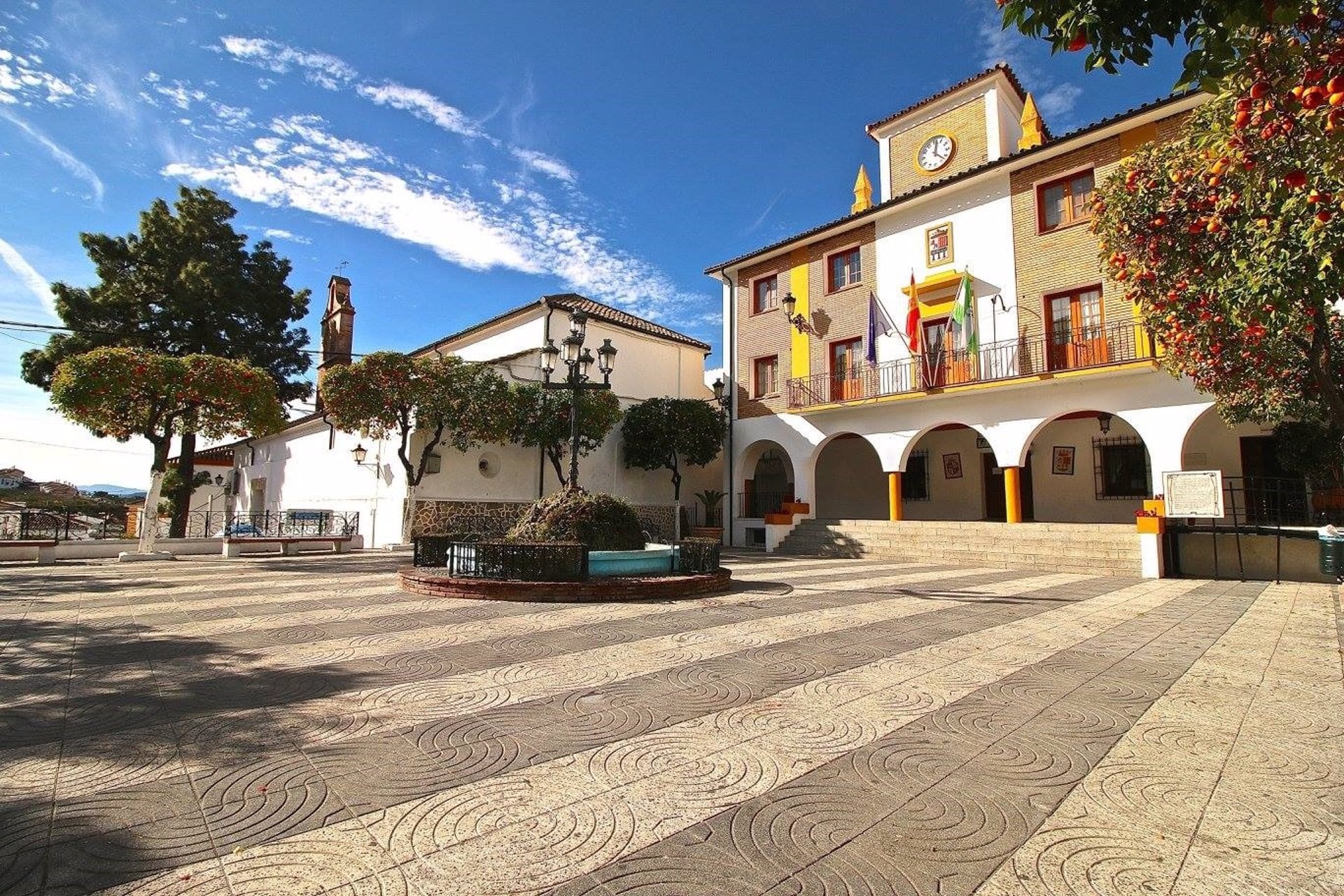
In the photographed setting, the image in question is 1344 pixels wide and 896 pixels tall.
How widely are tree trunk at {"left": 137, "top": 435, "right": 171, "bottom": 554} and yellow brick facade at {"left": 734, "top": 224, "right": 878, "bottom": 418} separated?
15.2 metres

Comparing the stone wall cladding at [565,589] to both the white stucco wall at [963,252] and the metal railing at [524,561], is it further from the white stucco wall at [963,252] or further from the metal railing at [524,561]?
the white stucco wall at [963,252]

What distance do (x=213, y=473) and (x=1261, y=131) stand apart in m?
37.4

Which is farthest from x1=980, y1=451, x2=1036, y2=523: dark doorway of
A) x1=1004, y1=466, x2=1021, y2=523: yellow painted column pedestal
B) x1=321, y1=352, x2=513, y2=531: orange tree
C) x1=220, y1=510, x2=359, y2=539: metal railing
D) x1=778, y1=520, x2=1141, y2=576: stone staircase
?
x1=220, y1=510, x2=359, y2=539: metal railing

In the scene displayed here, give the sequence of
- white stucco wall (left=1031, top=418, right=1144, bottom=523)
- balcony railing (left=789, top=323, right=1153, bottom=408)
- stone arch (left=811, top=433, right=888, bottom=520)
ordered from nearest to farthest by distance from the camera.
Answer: balcony railing (left=789, top=323, right=1153, bottom=408)
white stucco wall (left=1031, top=418, right=1144, bottom=523)
stone arch (left=811, top=433, right=888, bottom=520)

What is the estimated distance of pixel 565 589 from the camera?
7848 mm

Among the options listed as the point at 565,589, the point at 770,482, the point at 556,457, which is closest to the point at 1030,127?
the point at 770,482

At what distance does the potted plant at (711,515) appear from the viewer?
843 inches

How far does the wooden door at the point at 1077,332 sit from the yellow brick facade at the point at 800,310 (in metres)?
4.82

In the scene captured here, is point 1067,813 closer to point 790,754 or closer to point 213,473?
point 790,754

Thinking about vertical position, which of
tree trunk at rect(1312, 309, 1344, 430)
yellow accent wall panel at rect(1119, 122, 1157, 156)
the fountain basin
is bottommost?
the fountain basin

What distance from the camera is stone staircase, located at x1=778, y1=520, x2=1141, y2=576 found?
12.6 metres

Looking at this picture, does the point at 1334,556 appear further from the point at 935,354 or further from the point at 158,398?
the point at 158,398

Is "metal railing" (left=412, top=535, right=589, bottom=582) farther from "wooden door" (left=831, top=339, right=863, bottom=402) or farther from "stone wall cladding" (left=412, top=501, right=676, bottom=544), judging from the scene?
"wooden door" (left=831, top=339, right=863, bottom=402)

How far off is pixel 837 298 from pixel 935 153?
489 centimetres
